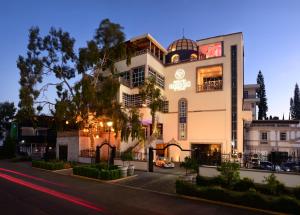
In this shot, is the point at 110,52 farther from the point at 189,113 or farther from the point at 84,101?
the point at 189,113

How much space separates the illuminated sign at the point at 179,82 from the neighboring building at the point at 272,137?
12.7m

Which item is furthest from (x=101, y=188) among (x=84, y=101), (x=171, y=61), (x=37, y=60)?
(x=171, y=61)

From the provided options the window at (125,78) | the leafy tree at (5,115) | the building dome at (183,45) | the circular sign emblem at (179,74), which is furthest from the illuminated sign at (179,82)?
the leafy tree at (5,115)

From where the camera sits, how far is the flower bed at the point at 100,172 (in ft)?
77.4

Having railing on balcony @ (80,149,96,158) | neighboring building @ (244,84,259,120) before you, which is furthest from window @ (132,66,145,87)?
neighboring building @ (244,84,259,120)

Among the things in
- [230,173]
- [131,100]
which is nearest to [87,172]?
[230,173]

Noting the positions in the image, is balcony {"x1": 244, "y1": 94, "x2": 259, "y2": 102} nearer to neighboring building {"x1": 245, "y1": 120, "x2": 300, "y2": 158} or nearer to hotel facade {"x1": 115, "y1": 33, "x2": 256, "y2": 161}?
neighboring building {"x1": 245, "y1": 120, "x2": 300, "y2": 158}

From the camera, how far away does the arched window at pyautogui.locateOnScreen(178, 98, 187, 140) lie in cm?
4472

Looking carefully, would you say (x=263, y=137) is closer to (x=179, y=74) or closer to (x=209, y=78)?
(x=209, y=78)

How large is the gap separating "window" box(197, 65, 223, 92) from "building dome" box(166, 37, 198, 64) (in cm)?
449

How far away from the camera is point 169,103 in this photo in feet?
152

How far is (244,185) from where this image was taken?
1680 cm

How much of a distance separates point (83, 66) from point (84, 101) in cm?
637

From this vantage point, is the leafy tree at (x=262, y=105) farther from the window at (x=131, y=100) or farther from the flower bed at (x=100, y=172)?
the flower bed at (x=100, y=172)
